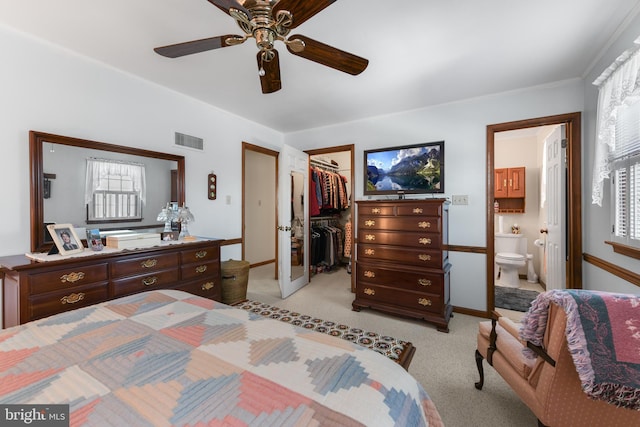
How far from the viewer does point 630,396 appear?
3.01 feet

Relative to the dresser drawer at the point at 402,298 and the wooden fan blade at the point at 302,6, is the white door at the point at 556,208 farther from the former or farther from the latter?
the wooden fan blade at the point at 302,6

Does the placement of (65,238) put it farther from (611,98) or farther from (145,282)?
(611,98)

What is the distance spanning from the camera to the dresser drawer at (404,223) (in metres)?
2.61

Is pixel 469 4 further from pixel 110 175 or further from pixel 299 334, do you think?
pixel 110 175

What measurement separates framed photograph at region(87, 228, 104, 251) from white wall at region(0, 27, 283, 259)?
365 mm

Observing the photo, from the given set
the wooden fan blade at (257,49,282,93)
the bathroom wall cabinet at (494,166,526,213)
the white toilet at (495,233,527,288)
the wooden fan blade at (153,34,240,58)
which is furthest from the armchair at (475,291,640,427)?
the bathroom wall cabinet at (494,166,526,213)

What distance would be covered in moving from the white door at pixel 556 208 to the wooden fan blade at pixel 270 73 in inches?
118

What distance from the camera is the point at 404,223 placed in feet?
9.04

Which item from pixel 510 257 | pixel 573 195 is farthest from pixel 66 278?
pixel 510 257

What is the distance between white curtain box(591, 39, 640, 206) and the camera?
1.55 m

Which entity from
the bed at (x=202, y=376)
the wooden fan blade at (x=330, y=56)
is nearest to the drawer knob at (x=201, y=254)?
the bed at (x=202, y=376)

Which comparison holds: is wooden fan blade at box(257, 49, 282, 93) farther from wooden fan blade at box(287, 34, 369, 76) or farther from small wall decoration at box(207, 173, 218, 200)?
small wall decoration at box(207, 173, 218, 200)

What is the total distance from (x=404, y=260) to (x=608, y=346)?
6.01ft

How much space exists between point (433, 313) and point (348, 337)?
916 millimetres
